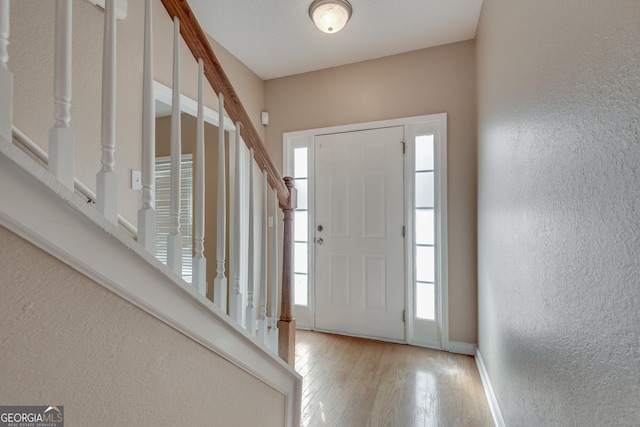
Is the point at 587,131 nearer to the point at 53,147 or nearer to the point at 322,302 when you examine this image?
the point at 53,147

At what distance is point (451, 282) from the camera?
257 centimetres

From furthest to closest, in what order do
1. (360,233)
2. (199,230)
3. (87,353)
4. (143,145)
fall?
(360,233) < (199,230) < (143,145) < (87,353)

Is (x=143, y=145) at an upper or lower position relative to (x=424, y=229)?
upper

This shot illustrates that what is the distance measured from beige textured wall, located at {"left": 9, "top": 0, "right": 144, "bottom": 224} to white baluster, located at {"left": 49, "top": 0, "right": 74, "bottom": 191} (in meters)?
1.00

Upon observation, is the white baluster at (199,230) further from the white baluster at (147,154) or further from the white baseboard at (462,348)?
the white baseboard at (462,348)

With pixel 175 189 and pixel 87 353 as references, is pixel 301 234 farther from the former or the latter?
pixel 87 353

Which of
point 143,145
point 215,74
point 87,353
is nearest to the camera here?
point 87,353

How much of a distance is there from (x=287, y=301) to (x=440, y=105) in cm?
217

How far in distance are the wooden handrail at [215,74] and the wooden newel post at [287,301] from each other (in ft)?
0.39

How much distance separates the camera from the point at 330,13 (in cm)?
208

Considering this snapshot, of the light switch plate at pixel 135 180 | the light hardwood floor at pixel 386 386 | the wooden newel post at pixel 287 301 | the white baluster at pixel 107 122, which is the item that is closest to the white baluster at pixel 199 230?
the white baluster at pixel 107 122

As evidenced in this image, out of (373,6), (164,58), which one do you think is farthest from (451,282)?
(164,58)

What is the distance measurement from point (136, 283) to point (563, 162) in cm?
117

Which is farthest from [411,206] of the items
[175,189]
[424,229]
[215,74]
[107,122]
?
[107,122]
